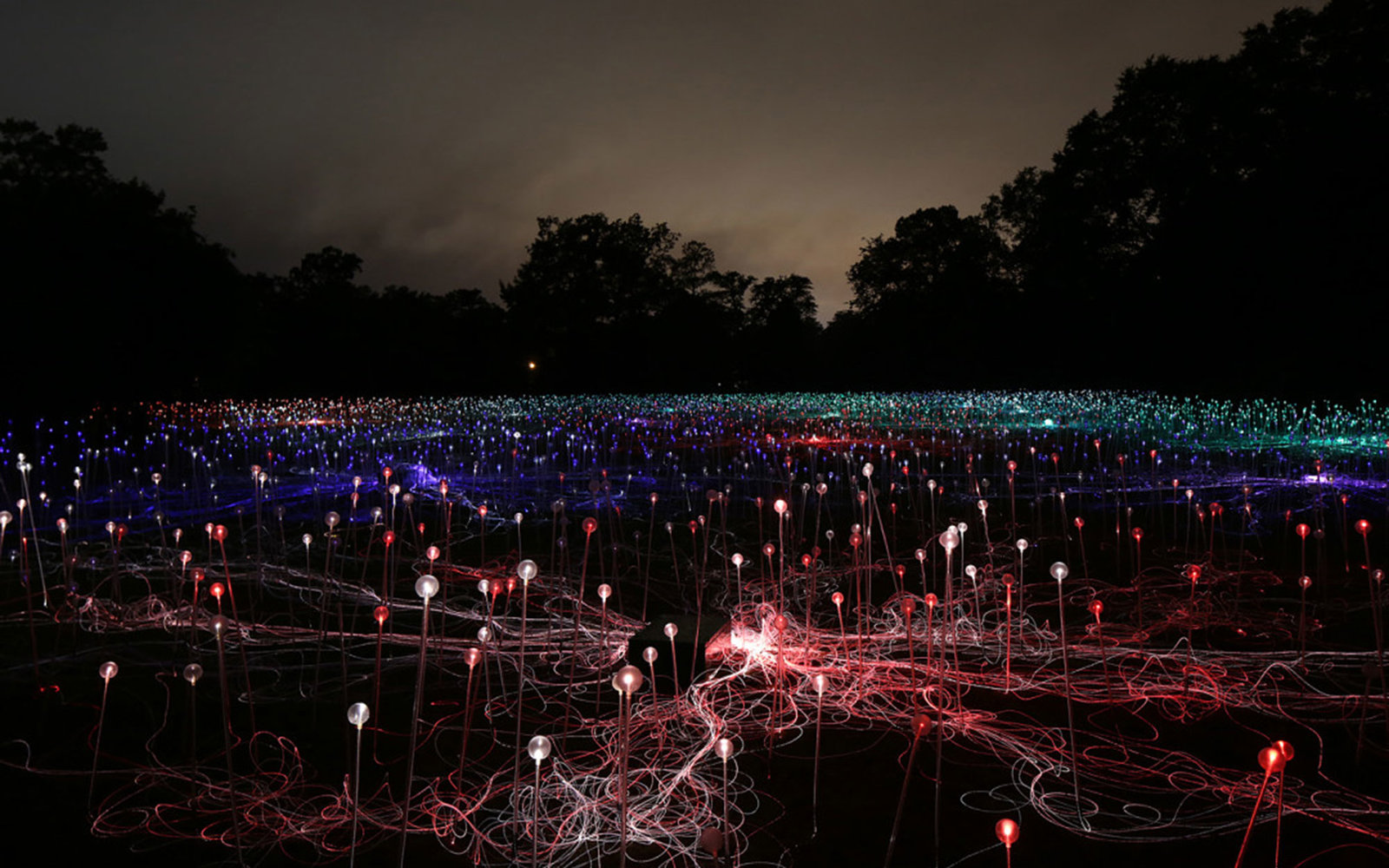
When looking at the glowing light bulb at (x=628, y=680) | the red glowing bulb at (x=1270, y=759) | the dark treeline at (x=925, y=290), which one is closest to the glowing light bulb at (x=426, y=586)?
Result: the glowing light bulb at (x=628, y=680)

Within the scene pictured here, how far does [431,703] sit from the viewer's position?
15.7 ft

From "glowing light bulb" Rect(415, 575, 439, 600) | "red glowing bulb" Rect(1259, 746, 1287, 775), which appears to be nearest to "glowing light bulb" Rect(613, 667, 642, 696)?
"glowing light bulb" Rect(415, 575, 439, 600)

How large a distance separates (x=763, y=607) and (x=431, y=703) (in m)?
2.36

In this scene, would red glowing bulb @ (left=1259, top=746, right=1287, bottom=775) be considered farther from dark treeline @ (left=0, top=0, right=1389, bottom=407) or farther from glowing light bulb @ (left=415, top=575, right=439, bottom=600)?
dark treeline @ (left=0, top=0, right=1389, bottom=407)

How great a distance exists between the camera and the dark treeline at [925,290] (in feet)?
65.7

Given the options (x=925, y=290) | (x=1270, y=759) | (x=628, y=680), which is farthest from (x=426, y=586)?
(x=925, y=290)

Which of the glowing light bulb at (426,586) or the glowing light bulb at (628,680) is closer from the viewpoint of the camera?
the glowing light bulb at (628,680)

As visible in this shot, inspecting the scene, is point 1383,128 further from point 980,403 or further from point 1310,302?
point 980,403

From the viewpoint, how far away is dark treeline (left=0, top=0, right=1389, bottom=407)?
20031mm

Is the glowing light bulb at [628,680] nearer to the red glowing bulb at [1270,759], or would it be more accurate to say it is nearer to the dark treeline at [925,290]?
the red glowing bulb at [1270,759]

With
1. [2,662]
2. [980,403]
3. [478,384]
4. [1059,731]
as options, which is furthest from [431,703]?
[478,384]

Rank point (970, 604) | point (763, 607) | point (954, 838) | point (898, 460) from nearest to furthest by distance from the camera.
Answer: point (954, 838)
point (763, 607)
point (970, 604)
point (898, 460)

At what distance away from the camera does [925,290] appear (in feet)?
147

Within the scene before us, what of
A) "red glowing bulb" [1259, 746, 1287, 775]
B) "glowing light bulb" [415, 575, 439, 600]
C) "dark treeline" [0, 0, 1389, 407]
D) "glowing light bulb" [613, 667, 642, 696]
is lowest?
"red glowing bulb" [1259, 746, 1287, 775]
